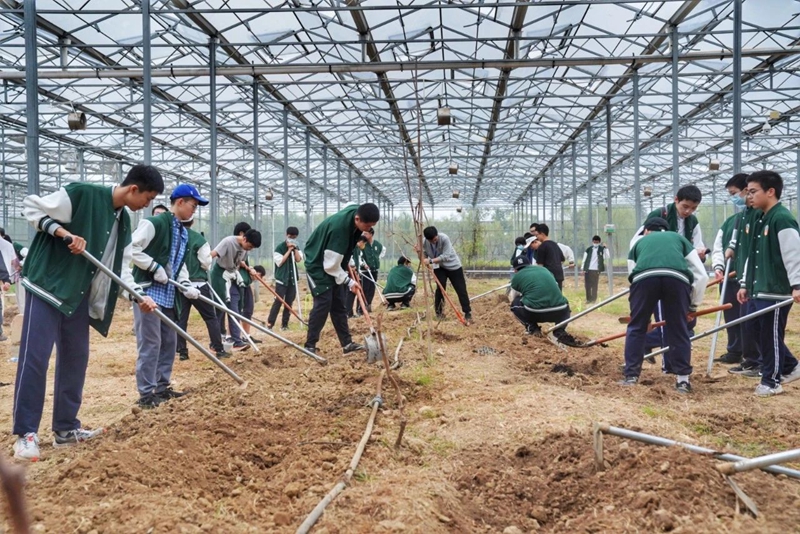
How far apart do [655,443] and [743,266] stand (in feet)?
12.0

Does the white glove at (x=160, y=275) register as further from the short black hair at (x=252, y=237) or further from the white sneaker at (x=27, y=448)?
the short black hair at (x=252, y=237)

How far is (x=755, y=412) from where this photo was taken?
4.54 metres

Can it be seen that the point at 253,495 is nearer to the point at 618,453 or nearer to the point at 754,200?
the point at 618,453

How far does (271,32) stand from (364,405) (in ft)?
30.0

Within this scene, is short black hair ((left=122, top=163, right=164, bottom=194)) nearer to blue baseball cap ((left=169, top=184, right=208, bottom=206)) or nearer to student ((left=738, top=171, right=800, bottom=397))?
blue baseball cap ((left=169, top=184, right=208, bottom=206))

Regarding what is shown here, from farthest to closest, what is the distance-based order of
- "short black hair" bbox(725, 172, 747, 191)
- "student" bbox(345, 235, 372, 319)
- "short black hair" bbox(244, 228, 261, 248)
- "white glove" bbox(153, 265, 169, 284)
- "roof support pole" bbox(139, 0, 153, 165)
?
"student" bbox(345, 235, 372, 319), "roof support pole" bbox(139, 0, 153, 165), "short black hair" bbox(244, 228, 261, 248), "short black hair" bbox(725, 172, 747, 191), "white glove" bbox(153, 265, 169, 284)

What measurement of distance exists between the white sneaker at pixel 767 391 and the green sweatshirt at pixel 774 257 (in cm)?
70

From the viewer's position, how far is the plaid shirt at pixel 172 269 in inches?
209

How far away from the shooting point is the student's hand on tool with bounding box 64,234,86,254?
356 centimetres

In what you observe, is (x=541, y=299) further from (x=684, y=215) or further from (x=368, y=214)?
(x=368, y=214)

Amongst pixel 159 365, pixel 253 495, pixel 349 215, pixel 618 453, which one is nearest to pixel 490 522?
pixel 618 453

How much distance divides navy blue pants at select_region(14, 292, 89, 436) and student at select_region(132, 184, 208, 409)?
3.12 feet

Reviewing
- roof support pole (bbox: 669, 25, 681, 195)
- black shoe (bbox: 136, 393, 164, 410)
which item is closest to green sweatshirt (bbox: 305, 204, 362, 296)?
black shoe (bbox: 136, 393, 164, 410)

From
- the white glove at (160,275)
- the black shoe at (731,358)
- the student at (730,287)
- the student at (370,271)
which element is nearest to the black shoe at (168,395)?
the white glove at (160,275)
